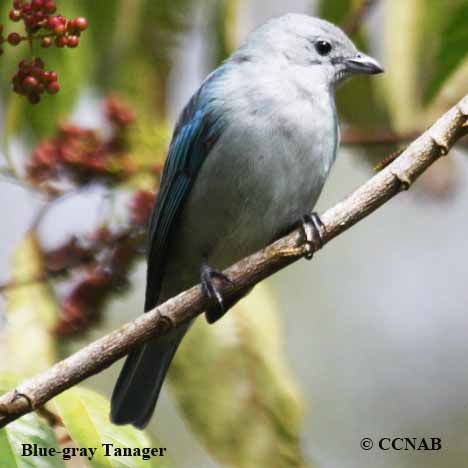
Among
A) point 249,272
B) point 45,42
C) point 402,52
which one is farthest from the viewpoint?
point 402,52

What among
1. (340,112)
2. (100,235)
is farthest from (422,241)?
(100,235)

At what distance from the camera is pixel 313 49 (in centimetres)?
486

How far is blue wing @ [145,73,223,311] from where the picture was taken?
4.46 m

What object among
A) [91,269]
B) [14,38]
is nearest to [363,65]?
[91,269]

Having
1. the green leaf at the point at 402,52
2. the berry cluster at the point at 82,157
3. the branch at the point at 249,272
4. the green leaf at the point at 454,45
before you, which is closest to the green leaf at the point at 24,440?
the branch at the point at 249,272

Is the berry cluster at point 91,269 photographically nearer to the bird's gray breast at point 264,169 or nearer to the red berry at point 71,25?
the bird's gray breast at point 264,169

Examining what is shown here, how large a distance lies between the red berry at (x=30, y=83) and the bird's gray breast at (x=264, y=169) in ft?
4.60

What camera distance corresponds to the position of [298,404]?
364 cm

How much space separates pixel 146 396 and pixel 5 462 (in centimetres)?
187

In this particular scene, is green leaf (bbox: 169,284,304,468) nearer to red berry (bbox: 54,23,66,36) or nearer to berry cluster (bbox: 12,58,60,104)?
berry cluster (bbox: 12,58,60,104)

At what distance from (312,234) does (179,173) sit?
978 mm

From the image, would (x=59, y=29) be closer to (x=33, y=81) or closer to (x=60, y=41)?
(x=60, y=41)

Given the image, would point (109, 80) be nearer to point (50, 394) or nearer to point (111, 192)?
point (111, 192)

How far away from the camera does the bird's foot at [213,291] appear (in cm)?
353
